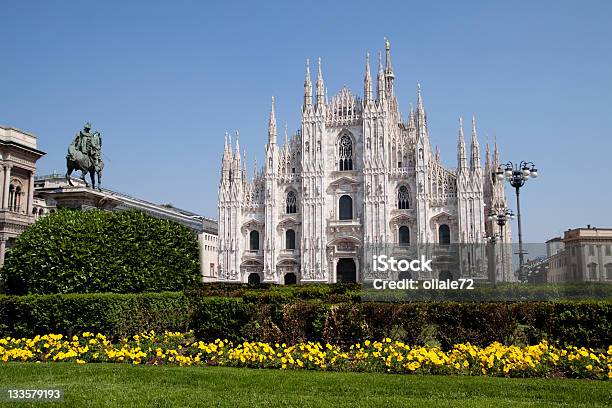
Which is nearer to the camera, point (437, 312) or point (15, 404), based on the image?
point (15, 404)

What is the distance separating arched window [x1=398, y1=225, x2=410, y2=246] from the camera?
49.1 meters

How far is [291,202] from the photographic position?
171ft

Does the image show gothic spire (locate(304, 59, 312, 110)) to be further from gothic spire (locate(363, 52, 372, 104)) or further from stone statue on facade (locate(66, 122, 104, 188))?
stone statue on facade (locate(66, 122, 104, 188))

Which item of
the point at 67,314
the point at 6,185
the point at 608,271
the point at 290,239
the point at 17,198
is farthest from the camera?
the point at 290,239

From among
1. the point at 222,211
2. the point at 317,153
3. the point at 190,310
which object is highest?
the point at 317,153

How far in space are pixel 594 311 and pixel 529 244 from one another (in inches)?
266

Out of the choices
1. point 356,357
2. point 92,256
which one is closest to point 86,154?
point 92,256

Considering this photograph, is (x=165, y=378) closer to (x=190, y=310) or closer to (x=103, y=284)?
(x=190, y=310)

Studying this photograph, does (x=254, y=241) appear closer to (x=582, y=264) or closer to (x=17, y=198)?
(x=17, y=198)

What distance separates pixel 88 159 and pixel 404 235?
115 feet

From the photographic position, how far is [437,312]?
38.1 ft

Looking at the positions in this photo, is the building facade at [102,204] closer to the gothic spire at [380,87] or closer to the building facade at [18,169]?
the building facade at [18,169]

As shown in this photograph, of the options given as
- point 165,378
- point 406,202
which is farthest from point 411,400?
point 406,202

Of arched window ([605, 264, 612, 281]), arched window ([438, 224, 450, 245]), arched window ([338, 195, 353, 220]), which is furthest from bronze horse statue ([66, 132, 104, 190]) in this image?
arched window ([438, 224, 450, 245])
